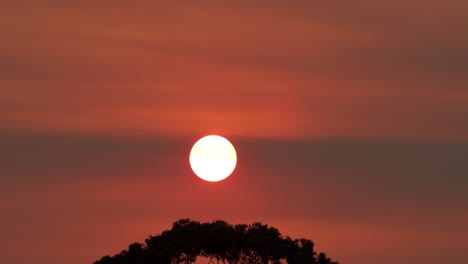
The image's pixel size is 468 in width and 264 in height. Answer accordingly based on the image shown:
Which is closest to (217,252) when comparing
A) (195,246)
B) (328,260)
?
(195,246)

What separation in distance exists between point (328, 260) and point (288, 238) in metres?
4.11

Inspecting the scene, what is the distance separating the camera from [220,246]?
12194 centimetres

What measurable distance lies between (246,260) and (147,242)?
29.3ft

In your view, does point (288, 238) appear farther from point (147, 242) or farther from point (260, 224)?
point (147, 242)

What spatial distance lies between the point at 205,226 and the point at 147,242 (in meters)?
5.35

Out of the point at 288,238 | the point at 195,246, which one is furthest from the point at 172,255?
the point at 288,238

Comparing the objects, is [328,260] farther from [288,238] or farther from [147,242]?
[147,242]

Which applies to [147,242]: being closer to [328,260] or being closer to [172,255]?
[172,255]

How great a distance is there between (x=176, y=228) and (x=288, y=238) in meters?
10.0

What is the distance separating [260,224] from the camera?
124 metres

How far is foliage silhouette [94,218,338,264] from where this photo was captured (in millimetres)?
121312

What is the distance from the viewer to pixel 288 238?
123 metres

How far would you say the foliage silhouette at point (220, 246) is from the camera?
398ft

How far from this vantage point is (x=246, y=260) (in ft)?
402
